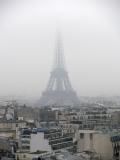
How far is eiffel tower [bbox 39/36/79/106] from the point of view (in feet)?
23.6

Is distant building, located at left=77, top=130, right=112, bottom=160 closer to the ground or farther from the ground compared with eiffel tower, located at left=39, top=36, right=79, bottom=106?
closer to the ground

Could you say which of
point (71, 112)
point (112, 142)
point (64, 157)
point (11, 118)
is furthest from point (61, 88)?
point (64, 157)

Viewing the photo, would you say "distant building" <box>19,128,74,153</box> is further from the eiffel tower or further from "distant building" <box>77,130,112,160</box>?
the eiffel tower

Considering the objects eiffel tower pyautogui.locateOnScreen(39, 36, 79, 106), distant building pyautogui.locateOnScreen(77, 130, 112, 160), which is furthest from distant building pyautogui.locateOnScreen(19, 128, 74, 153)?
eiffel tower pyautogui.locateOnScreen(39, 36, 79, 106)

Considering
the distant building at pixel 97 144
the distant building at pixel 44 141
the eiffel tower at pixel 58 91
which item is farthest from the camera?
the eiffel tower at pixel 58 91

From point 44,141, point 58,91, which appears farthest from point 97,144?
point 58,91

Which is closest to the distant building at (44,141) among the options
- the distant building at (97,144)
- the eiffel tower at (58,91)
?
the distant building at (97,144)

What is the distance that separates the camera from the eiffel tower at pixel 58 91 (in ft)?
23.6

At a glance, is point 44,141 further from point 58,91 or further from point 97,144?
point 58,91

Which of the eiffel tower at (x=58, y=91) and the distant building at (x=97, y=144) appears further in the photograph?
the eiffel tower at (x=58, y=91)

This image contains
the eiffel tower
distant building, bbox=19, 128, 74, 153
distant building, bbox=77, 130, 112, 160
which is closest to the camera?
distant building, bbox=77, 130, 112, 160

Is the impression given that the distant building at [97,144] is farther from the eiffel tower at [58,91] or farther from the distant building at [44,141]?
the eiffel tower at [58,91]

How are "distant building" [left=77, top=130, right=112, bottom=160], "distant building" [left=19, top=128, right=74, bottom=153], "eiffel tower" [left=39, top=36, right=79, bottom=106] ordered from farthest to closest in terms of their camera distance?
"eiffel tower" [left=39, top=36, right=79, bottom=106] → "distant building" [left=19, top=128, right=74, bottom=153] → "distant building" [left=77, top=130, right=112, bottom=160]

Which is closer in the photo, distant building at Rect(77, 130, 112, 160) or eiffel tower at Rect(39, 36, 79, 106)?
distant building at Rect(77, 130, 112, 160)
